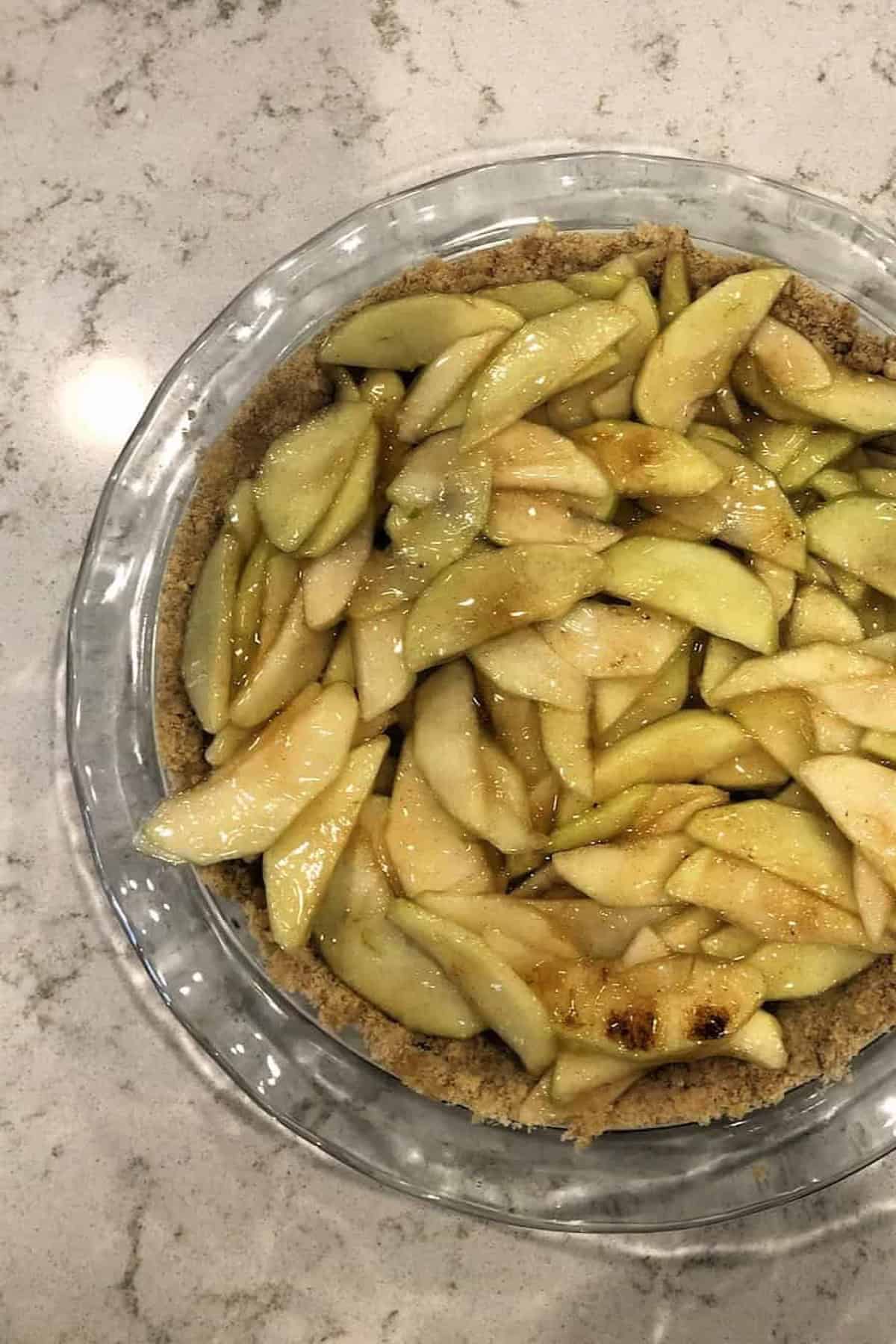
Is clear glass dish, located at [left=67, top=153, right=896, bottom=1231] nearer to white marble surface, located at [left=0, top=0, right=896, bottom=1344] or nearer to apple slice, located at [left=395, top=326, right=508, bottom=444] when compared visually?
white marble surface, located at [left=0, top=0, right=896, bottom=1344]

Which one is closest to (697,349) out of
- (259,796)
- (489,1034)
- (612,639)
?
(612,639)

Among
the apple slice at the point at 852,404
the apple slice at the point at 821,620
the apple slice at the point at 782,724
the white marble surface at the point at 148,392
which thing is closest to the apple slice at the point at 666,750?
the apple slice at the point at 782,724

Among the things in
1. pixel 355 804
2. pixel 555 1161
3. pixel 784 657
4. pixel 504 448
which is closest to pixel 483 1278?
pixel 555 1161

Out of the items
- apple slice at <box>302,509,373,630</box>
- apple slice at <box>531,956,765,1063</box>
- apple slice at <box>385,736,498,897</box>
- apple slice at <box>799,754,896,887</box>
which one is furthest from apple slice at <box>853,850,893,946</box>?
apple slice at <box>302,509,373,630</box>

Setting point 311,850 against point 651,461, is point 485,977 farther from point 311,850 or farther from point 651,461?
point 651,461

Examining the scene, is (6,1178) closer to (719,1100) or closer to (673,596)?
(719,1100)
